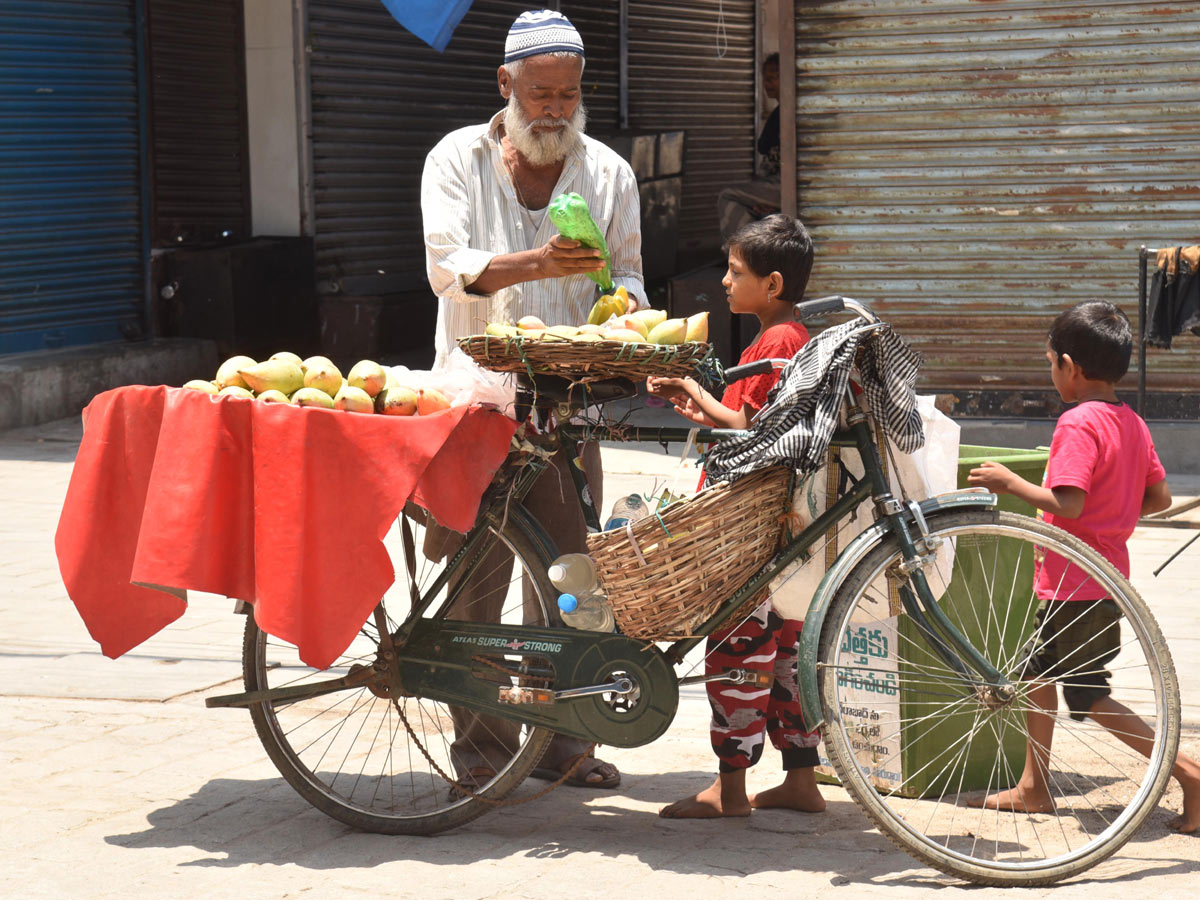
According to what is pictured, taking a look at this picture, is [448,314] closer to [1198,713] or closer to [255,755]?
[255,755]

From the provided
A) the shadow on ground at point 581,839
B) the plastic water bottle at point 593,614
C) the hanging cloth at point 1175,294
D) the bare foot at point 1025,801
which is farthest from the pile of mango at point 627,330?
the hanging cloth at point 1175,294

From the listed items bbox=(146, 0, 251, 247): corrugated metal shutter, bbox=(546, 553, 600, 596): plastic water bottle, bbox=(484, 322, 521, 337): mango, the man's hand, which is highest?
bbox=(146, 0, 251, 247): corrugated metal shutter

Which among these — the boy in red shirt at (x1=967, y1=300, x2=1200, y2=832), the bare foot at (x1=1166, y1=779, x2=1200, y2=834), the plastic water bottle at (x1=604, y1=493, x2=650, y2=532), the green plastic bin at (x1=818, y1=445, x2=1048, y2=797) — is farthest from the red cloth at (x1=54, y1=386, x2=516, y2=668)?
the bare foot at (x1=1166, y1=779, x2=1200, y2=834)

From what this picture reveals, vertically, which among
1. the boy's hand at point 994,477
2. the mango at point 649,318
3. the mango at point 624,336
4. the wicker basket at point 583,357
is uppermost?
the mango at point 649,318

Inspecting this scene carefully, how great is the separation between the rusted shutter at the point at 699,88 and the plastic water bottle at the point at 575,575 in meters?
12.2

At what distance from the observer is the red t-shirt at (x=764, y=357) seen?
3910 millimetres

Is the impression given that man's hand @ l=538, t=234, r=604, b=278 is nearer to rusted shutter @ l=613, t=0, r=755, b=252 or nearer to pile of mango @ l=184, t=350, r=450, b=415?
pile of mango @ l=184, t=350, r=450, b=415

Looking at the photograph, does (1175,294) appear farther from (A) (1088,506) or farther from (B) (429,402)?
(B) (429,402)

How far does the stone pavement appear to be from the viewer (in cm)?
360

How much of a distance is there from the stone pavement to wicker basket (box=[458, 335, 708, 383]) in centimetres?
119

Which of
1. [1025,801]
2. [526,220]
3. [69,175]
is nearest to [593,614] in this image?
[526,220]

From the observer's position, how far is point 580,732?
12.5 feet

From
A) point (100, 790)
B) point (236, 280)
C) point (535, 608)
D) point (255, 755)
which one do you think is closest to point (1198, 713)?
point (535, 608)

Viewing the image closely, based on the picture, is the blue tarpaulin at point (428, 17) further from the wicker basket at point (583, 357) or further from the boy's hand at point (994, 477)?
the boy's hand at point (994, 477)
